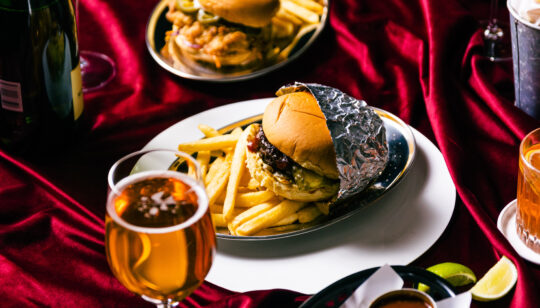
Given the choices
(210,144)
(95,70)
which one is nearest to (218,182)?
(210,144)

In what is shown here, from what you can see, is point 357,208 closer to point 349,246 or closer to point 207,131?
point 349,246

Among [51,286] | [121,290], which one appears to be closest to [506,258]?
[121,290]

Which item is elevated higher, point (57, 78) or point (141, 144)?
point (57, 78)

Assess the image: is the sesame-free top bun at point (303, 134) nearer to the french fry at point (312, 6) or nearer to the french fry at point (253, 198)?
the french fry at point (253, 198)

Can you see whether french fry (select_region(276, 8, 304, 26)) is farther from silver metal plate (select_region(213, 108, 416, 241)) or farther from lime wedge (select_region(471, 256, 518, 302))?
lime wedge (select_region(471, 256, 518, 302))

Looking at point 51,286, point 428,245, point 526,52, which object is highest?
point 526,52

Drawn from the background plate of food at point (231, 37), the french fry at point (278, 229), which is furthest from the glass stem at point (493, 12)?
the french fry at point (278, 229)

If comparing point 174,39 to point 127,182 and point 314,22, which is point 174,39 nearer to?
point 314,22

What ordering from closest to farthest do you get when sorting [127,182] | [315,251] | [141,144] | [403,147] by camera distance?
1. [127,182]
2. [315,251]
3. [403,147]
4. [141,144]
